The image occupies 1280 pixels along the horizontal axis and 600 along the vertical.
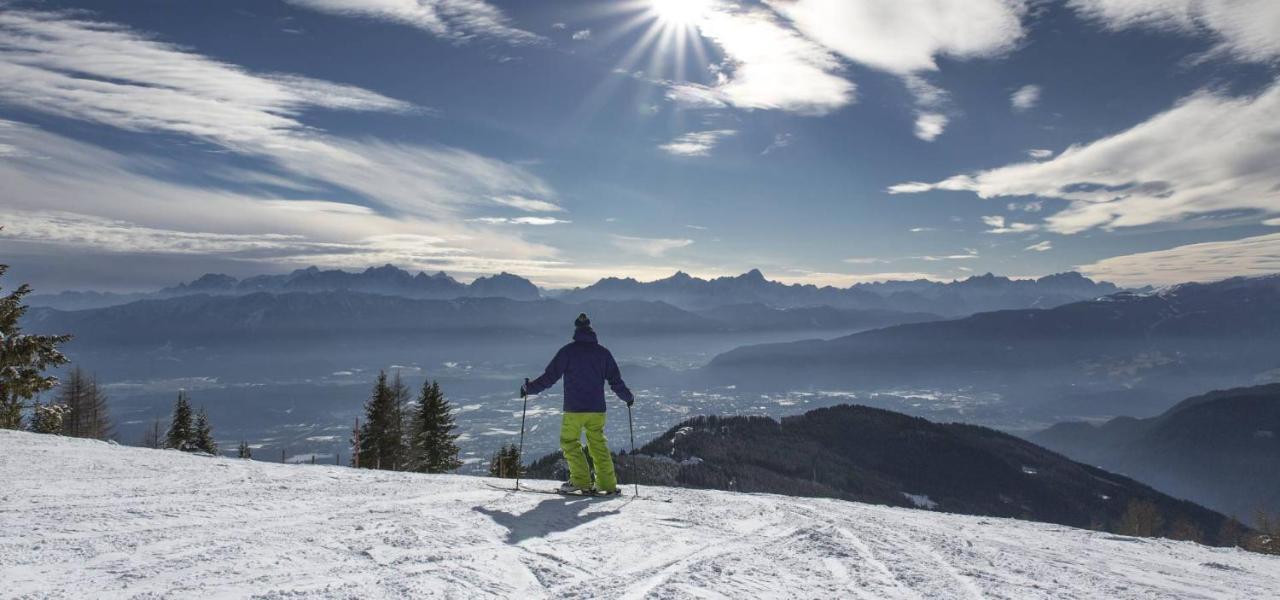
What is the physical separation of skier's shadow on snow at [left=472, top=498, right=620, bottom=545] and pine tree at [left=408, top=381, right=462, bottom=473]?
3280cm

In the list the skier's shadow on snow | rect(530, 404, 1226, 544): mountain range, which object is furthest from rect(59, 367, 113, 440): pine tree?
rect(530, 404, 1226, 544): mountain range

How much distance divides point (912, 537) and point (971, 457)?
200175mm

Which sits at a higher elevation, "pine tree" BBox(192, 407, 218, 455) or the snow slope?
the snow slope

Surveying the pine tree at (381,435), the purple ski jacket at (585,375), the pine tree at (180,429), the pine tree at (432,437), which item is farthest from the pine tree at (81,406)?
the purple ski jacket at (585,375)

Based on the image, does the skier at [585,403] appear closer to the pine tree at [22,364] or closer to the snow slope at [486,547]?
the snow slope at [486,547]

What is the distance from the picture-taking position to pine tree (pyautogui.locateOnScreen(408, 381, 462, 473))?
3959 centimetres

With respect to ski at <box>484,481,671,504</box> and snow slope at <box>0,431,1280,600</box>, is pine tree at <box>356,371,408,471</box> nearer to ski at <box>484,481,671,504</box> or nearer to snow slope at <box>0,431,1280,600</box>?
snow slope at <box>0,431,1280,600</box>

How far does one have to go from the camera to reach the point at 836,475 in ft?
486

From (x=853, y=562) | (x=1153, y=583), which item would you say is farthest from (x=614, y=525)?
(x=1153, y=583)

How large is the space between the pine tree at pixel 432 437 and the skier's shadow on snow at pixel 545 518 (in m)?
32.8

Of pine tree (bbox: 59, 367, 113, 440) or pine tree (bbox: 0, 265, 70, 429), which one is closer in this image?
pine tree (bbox: 0, 265, 70, 429)

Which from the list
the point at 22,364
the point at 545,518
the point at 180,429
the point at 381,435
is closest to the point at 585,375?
the point at 545,518

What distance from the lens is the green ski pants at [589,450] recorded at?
10445mm

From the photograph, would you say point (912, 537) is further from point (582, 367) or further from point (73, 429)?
point (73, 429)
